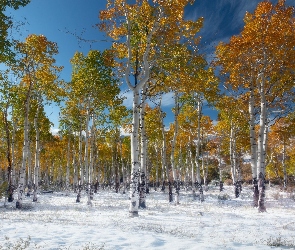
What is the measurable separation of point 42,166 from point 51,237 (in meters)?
53.8

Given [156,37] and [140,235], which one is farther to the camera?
[156,37]

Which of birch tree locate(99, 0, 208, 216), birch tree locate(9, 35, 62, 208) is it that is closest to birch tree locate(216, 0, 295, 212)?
birch tree locate(99, 0, 208, 216)

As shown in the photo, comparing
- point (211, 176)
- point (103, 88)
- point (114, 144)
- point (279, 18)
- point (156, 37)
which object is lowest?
point (211, 176)

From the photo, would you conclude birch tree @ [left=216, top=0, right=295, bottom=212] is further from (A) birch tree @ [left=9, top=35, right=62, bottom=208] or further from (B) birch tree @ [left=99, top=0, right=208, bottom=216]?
(A) birch tree @ [left=9, top=35, right=62, bottom=208]

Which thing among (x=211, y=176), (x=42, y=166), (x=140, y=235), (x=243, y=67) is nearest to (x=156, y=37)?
(x=243, y=67)

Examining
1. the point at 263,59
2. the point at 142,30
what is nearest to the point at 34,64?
the point at 142,30

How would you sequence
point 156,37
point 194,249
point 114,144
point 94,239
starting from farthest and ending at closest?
point 114,144, point 156,37, point 94,239, point 194,249

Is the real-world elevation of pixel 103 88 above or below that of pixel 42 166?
above

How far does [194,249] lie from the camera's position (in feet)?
22.4

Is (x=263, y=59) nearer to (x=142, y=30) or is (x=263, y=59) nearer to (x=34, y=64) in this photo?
(x=142, y=30)

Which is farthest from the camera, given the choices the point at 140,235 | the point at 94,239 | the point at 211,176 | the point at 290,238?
the point at 211,176

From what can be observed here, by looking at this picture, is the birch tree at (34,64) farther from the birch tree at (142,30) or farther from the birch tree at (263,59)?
the birch tree at (263,59)

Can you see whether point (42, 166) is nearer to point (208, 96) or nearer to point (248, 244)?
point (208, 96)

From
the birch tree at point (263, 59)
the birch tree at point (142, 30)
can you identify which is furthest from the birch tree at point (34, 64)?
the birch tree at point (263, 59)
